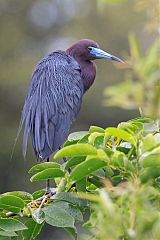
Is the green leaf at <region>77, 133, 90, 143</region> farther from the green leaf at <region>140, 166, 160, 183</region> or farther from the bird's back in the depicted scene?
the bird's back

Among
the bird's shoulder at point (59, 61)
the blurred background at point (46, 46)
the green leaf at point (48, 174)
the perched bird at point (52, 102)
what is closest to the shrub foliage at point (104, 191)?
the green leaf at point (48, 174)

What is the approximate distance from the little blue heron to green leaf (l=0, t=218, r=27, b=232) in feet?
4.15

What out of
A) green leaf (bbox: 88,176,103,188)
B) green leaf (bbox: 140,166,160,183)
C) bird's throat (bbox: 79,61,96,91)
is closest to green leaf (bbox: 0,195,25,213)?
green leaf (bbox: 88,176,103,188)

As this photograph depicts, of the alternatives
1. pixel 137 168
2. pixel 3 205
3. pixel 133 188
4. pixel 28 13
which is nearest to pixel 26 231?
pixel 3 205

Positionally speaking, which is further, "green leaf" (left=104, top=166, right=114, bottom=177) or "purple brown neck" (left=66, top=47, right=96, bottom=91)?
"purple brown neck" (left=66, top=47, right=96, bottom=91)

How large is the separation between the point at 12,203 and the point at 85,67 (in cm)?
209

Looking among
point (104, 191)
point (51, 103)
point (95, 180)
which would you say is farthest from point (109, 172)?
point (51, 103)

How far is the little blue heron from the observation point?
2.77 meters

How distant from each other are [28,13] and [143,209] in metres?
11.7

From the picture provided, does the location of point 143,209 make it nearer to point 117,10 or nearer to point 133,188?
point 133,188

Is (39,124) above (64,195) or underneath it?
underneath

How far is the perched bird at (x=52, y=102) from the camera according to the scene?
2771 mm

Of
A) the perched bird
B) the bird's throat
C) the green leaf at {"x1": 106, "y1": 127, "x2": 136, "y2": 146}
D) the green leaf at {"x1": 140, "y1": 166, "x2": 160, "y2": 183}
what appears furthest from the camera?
the bird's throat

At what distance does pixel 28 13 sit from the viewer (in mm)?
12336
